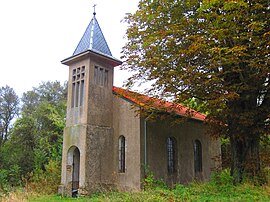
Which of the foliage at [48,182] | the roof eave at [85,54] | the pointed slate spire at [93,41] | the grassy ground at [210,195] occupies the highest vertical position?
the pointed slate spire at [93,41]

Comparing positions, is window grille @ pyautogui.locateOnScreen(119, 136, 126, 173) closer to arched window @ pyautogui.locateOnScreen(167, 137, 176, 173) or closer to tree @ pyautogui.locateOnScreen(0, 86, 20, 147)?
arched window @ pyautogui.locateOnScreen(167, 137, 176, 173)

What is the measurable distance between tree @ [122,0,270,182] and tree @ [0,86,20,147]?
36.3 m

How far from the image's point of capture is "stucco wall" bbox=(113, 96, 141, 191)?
1644 cm

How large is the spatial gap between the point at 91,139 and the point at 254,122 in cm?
930

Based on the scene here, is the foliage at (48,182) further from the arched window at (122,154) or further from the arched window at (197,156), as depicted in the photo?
the arched window at (197,156)

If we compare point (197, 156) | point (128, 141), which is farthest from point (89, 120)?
point (197, 156)

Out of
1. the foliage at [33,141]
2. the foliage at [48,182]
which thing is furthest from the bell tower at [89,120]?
the foliage at [33,141]

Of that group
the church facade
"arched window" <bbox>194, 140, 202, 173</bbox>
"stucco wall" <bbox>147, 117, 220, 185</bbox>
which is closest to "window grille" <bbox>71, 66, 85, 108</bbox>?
the church facade

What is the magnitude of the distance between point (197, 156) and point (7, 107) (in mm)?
35819

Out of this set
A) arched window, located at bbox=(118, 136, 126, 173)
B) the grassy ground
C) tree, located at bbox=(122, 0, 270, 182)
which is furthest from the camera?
arched window, located at bbox=(118, 136, 126, 173)

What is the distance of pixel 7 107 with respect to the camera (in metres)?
46.5

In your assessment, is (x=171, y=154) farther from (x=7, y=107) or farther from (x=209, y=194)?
(x=7, y=107)

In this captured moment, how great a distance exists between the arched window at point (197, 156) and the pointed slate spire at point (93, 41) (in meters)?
9.56

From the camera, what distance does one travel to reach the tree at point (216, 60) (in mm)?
10602
